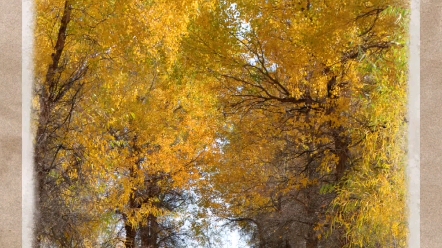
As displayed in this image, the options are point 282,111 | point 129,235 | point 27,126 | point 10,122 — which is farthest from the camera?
point 129,235

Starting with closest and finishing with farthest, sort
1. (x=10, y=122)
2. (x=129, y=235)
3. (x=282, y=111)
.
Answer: (x=10, y=122) → (x=282, y=111) → (x=129, y=235)

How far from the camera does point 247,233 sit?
4926mm

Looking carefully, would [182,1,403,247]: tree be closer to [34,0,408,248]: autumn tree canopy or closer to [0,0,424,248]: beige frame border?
[34,0,408,248]: autumn tree canopy

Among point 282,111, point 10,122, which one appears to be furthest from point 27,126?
point 282,111

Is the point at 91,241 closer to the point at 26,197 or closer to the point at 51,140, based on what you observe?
the point at 51,140

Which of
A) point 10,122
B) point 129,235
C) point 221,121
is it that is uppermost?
point 221,121

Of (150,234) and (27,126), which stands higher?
(27,126)

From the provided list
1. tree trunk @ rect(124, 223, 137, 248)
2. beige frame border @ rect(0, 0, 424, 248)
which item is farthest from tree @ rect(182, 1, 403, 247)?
beige frame border @ rect(0, 0, 424, 248)

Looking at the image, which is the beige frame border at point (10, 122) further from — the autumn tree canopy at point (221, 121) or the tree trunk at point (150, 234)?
the tree trunk at point (150, 234)

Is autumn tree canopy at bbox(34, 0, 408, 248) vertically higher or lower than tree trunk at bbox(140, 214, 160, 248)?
higher

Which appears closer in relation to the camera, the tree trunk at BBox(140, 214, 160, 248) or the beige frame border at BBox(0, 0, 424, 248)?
the beige frame border at BBox(0, 0, 424, 248)

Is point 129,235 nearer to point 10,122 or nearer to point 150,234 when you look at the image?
point 150,234
